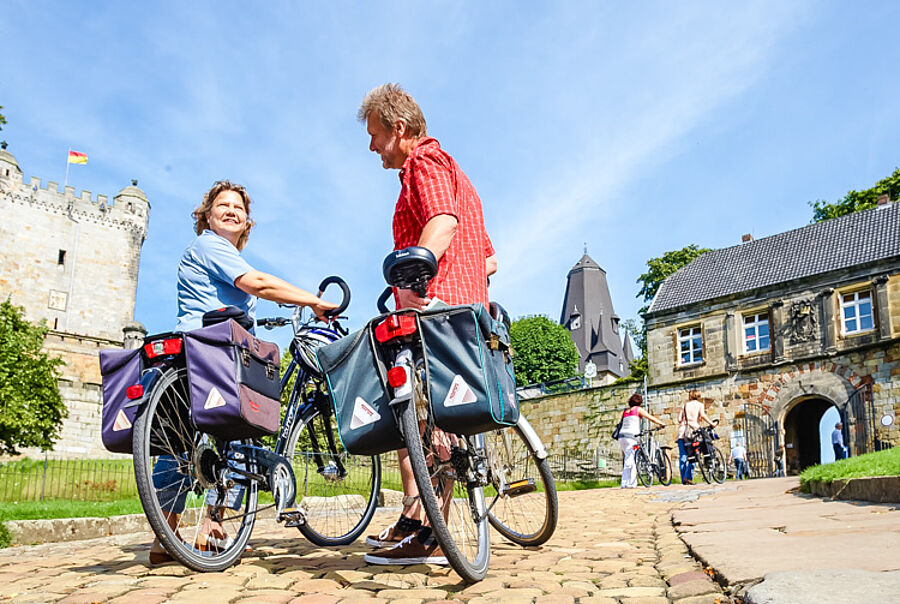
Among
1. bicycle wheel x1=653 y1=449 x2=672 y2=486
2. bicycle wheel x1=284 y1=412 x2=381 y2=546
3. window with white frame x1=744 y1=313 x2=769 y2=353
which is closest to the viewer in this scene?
bicycle wheel x1=284 y1=412 x2=381 y2=546

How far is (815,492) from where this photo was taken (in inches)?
288

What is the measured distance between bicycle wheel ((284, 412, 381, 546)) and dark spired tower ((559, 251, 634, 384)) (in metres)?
76.4

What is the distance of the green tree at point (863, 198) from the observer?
1223 inches

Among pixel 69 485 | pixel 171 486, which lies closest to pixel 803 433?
pixel 69 485

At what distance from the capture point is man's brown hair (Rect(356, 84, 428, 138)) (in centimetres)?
383

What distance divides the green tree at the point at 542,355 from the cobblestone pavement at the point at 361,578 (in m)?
51.8

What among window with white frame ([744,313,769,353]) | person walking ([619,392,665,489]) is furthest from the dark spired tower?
person walking ([619,392,665,489])

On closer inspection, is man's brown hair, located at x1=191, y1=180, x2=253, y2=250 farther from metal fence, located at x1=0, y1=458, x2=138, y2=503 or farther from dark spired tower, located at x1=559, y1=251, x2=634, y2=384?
dark spired tower, located at x1=559, y1=251, x2=634, y2=384

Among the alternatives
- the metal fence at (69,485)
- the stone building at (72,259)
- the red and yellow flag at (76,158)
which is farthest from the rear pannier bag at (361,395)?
the red and yellow flag at (76,158)

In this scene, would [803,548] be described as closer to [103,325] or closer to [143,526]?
[143,526]

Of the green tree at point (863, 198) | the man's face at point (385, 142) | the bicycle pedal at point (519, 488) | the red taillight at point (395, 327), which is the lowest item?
the bicycle pedal at point (519, 488)

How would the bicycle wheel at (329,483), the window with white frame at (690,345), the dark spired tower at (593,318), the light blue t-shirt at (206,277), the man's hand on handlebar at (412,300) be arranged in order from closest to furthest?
1. the man's hand on handlebar at (412,300)
2. the light blue t-shirt at (206,277)
3. the bicycle wheel at (329,483)
4. the window with white frame at (690,345)
5. the dark spired tower at (593,318)

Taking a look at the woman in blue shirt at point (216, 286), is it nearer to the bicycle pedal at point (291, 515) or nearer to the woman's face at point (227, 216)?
the woman's face at point (227, 216)

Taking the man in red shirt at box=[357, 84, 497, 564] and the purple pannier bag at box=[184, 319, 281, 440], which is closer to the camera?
the purple pannier bag at box=[184, 319, 281, 440]
